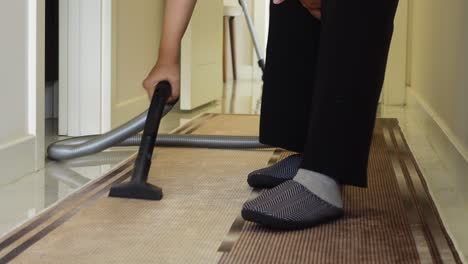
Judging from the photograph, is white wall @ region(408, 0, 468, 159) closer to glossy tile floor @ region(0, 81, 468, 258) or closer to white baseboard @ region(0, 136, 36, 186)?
glossy tile floor @ region(0, 81, 468, 258)

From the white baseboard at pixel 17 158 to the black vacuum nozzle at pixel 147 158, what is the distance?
1.06 feet

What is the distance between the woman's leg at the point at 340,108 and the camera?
47.6 inches

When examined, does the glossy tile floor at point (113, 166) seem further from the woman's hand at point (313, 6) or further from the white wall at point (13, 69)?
the woman's hand at point (313, 6)

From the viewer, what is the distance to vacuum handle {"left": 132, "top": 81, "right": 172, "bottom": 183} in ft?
4.68

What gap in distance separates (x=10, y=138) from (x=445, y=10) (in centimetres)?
124

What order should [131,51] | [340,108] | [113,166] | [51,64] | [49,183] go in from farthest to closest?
[51,64], [131,51], [113,166], [49,183], [340,108]

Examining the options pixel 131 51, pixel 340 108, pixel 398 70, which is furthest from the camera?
pixel 398 70

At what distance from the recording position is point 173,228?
1.24m

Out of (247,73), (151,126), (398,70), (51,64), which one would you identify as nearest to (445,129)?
(151,126)

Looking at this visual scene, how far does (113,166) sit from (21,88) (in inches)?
10.8

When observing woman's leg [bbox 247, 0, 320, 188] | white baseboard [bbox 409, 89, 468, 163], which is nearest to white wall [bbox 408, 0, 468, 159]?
white baseboard [bbox 409, 89, 468, 163]

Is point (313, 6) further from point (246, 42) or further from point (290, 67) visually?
point (246, 42)

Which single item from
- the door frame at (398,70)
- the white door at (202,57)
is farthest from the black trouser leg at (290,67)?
the door frame at (398,70)

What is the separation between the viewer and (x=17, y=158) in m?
1.73
